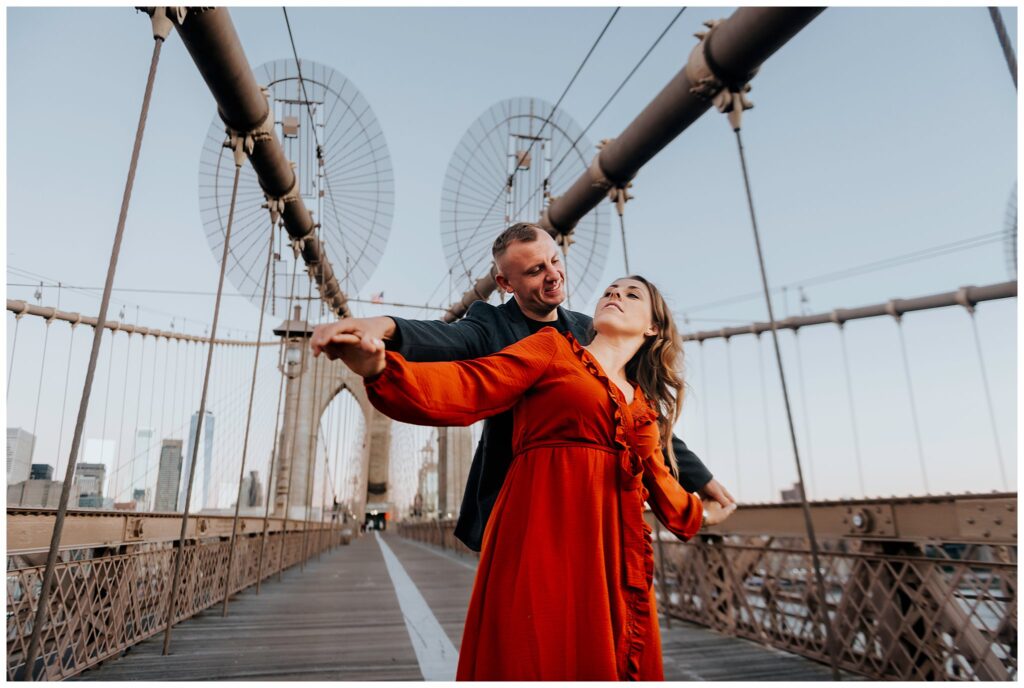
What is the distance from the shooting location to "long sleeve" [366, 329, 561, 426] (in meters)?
1.17

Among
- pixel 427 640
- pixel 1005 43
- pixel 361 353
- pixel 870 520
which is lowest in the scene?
pixel 427 640

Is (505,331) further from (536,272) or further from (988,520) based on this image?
(988,520)

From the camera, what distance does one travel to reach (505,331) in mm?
1755

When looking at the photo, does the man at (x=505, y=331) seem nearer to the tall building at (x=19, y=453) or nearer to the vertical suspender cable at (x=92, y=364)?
the vertical suspender cable at (x=92, y=364)

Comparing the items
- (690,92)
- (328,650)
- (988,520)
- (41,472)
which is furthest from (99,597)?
(988,520)

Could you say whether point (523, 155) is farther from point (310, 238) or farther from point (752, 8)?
point (752, 8)

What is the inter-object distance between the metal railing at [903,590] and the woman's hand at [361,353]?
4.00 meters

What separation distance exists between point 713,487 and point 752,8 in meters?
3.29

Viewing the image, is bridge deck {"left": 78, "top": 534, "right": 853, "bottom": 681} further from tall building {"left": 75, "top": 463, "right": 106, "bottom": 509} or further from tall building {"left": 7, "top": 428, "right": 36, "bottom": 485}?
tall building {"left": 7, "top": 428, "right": 36, "bottom": 485}

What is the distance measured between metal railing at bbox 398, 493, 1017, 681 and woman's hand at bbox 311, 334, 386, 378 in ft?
13.1

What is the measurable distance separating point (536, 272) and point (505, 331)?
0.66ft

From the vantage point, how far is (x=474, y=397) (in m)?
1.31

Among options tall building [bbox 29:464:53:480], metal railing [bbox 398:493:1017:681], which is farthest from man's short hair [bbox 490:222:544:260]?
tall building [bbox 29:464:53:480]

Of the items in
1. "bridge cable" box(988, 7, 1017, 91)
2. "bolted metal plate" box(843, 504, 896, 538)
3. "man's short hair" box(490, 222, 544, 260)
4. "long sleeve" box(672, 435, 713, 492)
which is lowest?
"bolted metal plate" box(843, 504, 896, 538)
